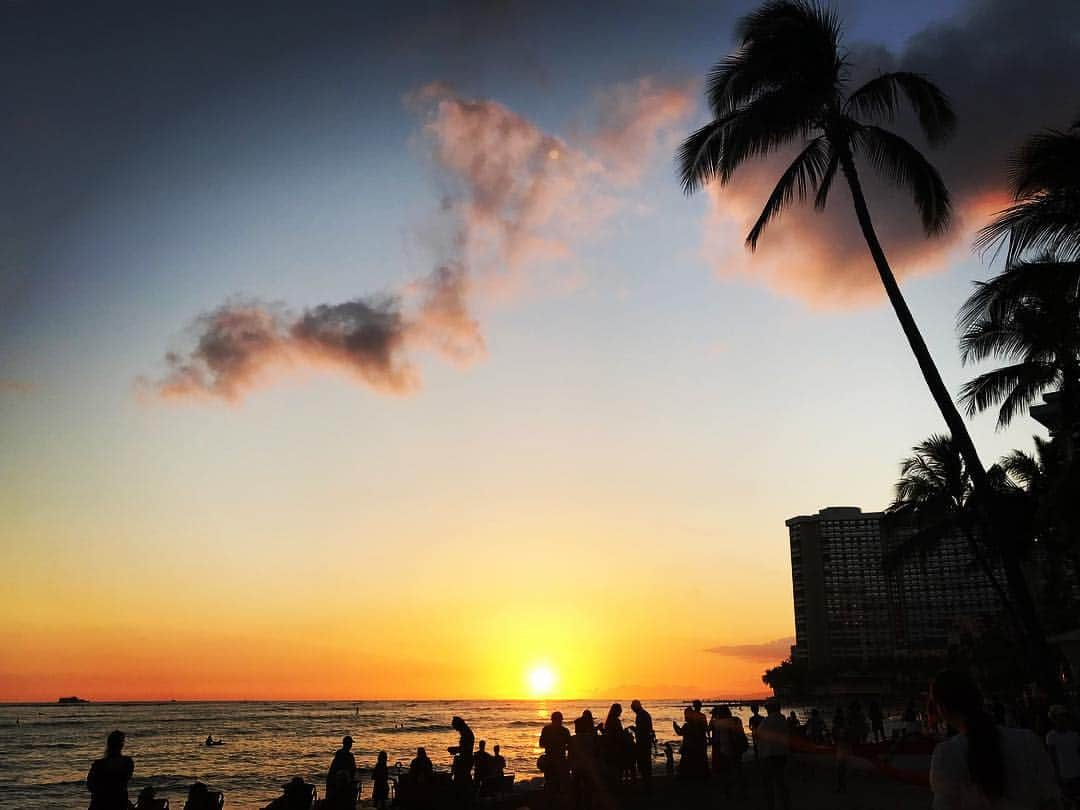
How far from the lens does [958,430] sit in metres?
14.0

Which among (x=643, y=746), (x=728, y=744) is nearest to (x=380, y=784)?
(x=643, y=746)

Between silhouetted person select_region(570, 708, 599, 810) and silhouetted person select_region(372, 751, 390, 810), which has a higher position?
silhouetted person select_region(570, 708, 599, 810)

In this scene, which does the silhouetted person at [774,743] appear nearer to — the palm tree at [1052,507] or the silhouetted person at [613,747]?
the silhouetted person at [613,747]

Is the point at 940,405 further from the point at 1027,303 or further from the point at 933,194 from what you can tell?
the point at 1027,303

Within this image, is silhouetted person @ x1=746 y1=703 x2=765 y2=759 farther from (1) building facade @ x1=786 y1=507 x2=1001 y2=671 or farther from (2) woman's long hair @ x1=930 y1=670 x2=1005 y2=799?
(1) building facade @ x1=786 y1=507 x2=1001 y2=671

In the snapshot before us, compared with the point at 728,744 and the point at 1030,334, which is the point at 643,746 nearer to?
the point at 728,744

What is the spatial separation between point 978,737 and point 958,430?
1187cm

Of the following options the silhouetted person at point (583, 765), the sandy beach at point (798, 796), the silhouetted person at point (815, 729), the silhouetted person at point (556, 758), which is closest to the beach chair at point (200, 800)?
the sandy beach at point (798, 796)

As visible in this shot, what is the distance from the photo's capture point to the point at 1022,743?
138 inches

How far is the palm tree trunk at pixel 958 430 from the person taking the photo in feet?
42.5

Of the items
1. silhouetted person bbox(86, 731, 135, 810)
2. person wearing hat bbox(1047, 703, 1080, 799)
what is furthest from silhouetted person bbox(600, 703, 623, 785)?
silhouetted person bbox(86, 731, 135, 810)

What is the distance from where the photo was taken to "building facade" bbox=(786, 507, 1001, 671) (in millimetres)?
169875

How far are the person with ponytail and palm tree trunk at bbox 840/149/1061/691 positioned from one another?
1066 cm

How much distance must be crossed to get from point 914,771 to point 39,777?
5540 centimetres
